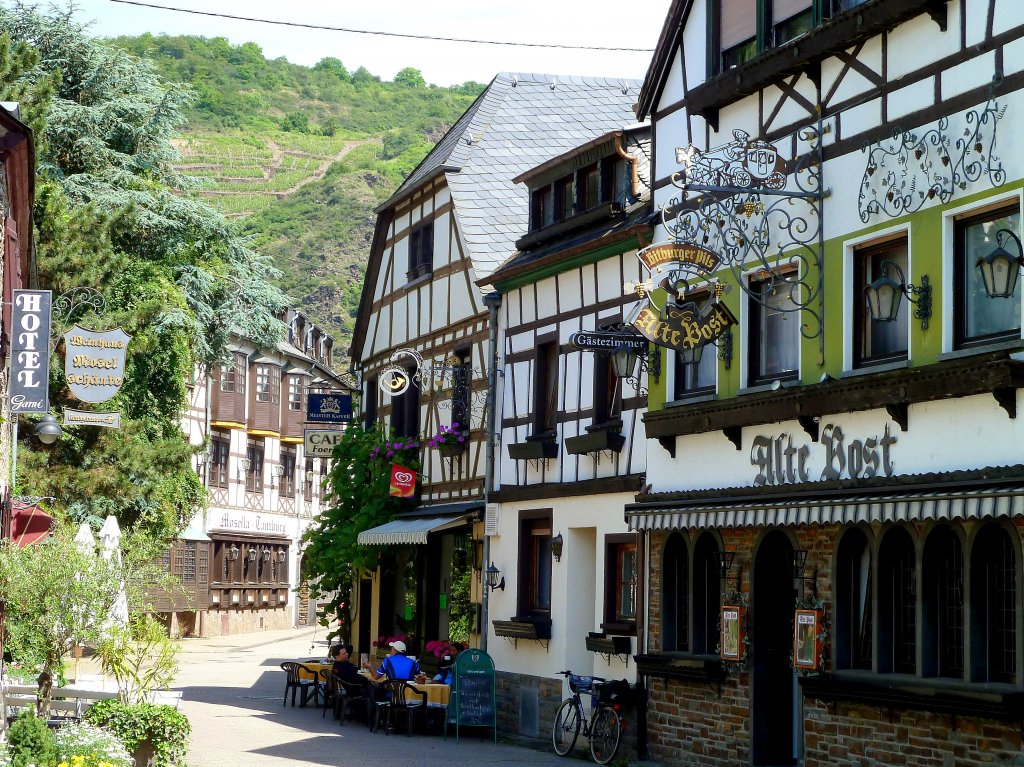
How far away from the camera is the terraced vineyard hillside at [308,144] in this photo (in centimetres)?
10981

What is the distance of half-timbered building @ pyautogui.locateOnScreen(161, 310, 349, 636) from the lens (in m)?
53.1

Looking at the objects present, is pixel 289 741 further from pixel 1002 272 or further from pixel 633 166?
pixel 1002 272

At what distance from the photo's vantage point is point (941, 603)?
1352 centimetres

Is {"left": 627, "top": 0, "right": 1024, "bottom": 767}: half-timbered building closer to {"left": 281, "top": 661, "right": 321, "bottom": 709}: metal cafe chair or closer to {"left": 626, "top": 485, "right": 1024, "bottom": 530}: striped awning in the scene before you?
{"left": 626, "top": 485, "right": 1024, "bottom": 530}: striped awning

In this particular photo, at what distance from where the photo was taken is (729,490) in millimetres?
16562

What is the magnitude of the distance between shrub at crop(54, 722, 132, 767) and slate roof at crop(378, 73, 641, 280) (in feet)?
41.6

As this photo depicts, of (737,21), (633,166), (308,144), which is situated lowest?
(633,166)

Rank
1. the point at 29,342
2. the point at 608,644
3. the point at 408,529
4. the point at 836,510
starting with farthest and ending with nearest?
the point at 408,529 < the point at 608,644 < the point at 29,342 < the point at 836,510

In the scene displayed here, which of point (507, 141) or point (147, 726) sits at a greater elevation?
point (507, 141)

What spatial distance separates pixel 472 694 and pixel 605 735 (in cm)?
380

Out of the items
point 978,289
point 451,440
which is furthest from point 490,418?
point 978,289

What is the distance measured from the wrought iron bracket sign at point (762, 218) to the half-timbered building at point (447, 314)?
799 centimetres

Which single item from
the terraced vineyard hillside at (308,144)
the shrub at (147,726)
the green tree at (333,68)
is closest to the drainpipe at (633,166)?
the shrub at (147,726)

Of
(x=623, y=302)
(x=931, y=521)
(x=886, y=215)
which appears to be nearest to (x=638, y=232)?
(x=623, y=302)
